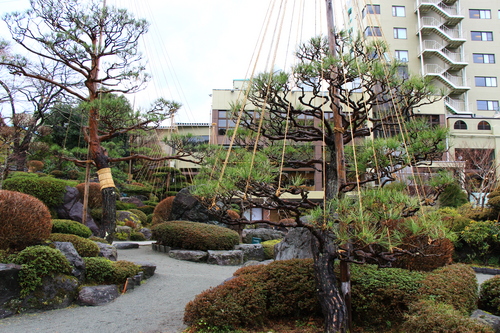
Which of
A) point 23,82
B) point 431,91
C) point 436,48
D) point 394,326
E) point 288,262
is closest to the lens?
point 394,326

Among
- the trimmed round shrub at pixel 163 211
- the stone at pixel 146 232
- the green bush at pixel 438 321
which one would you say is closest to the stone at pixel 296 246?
the green bush at pixel 438 321

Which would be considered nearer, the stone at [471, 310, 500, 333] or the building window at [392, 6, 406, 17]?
the stone at [471, 310, 500, 333]

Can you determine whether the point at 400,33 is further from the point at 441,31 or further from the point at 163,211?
the point at 163,211

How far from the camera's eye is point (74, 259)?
18.6 feet

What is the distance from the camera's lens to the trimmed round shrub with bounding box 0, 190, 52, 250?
5211 mm

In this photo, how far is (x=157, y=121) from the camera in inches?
385

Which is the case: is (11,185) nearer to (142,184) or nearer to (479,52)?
(142,184)

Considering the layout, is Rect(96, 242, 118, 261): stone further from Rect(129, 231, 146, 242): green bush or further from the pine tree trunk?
Rect(129, 231, 146, 242): green bush

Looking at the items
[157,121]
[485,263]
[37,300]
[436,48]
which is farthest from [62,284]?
[436,48]

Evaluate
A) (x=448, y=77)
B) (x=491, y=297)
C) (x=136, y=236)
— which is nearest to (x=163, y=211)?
(x=136, y=236)

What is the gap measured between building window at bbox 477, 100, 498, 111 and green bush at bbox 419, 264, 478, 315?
1142 inches

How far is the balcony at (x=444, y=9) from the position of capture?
91.4 feet

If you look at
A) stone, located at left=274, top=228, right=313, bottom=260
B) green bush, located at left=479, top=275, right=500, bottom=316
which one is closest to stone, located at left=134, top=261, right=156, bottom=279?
stone, located at left=274, top=228, right=313, bottom=260

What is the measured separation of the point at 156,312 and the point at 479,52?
33122 millimetres
